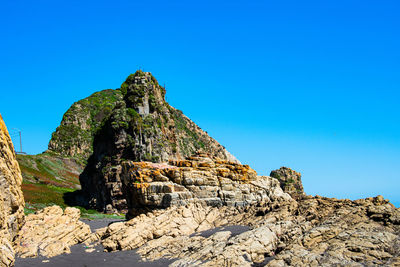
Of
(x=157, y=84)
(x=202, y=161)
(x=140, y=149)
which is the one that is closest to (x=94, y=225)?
(x=202, y=161)

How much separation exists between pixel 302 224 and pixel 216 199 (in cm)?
1257

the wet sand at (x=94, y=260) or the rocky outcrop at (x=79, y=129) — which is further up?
the rocky outcrop at (x=79, y=129)

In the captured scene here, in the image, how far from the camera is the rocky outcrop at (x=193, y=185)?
120ft

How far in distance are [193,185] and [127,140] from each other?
110 feet

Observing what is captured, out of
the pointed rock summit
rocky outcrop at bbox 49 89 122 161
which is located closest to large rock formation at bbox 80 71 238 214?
the pointed rock summit

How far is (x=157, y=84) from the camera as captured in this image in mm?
87562

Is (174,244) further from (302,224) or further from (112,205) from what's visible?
(112,205)

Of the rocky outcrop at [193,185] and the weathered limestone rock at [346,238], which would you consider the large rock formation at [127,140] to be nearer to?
the rocky outcrop at [193,185]

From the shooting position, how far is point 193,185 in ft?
126

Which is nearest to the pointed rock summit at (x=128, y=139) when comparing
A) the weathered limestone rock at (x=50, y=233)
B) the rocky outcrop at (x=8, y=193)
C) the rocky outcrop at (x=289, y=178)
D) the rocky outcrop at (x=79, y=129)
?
the weathered limestone rock at (x=50, y=233)

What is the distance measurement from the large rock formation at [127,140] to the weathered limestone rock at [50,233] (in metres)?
26.8

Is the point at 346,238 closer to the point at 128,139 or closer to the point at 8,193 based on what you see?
the point at 8,193

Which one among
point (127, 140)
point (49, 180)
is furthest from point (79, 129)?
point (127, 140)

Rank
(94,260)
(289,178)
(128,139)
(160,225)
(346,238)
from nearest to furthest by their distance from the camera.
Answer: (346,238)
(94,260)
(160,225)
(128,139)
(289,178)
